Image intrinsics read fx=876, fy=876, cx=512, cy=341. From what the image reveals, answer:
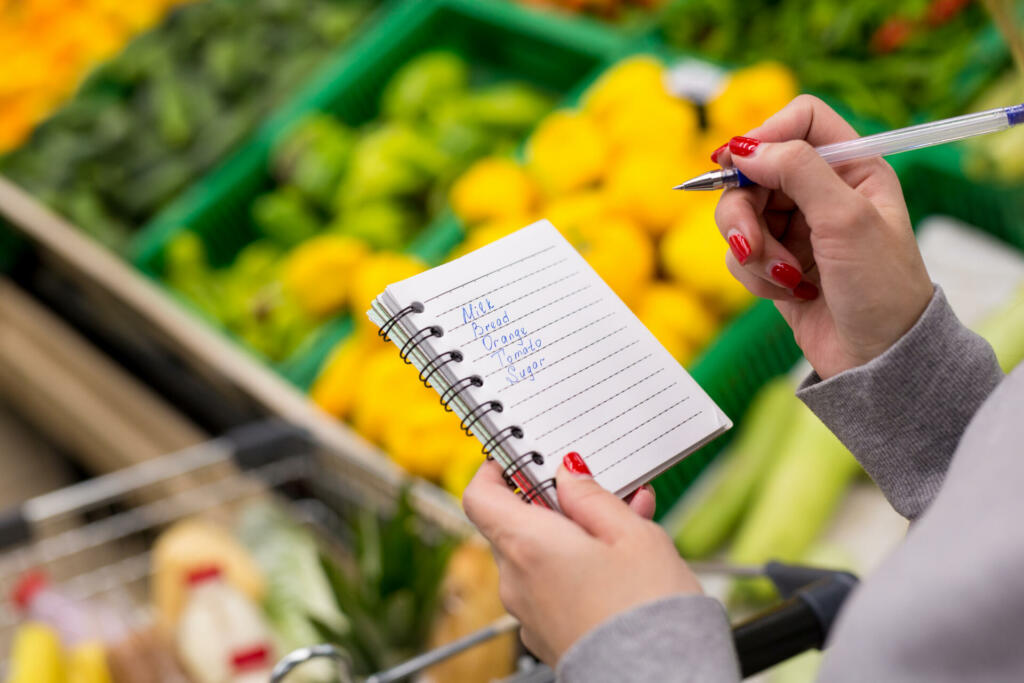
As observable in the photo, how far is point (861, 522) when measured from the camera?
1343 millimetres

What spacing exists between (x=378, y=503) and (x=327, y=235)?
774 mm

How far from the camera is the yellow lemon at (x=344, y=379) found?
1.67 metres

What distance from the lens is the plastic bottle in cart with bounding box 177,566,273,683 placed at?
1.24 m

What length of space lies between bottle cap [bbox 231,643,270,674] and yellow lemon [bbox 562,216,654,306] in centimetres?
75

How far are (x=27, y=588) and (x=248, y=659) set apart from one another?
1.47 feet

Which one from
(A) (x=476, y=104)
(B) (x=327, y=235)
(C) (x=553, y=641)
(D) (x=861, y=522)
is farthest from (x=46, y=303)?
(C) (x=553, y=641)

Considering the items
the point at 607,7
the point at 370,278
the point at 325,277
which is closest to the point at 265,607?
the point at 370,278

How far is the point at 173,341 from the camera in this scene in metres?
1.92

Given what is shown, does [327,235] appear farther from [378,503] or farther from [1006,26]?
[1006,26]

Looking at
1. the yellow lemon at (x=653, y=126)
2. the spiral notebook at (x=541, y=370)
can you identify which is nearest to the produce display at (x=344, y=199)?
the yellow lemon at (x=653, y=126)

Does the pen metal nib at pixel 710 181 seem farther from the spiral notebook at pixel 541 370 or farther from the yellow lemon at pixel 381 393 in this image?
the yellow lemon at pixel 381 393

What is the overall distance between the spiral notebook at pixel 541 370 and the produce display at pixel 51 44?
93.6 inches

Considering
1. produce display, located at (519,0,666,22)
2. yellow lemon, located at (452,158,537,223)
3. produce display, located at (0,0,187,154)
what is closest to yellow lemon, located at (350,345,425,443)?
yellow lemon, located at (452,158,537,223)

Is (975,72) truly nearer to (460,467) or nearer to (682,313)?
(682,313)
